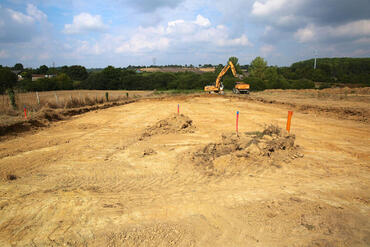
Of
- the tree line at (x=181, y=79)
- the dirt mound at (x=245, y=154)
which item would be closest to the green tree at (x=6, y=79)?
the tree line at (x=181, y=79)

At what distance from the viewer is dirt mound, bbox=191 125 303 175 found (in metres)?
6.35

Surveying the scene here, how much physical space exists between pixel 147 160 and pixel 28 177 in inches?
132

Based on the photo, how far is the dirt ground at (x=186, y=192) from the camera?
3.60 meters

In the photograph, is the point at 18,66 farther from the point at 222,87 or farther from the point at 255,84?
the point at 222,87

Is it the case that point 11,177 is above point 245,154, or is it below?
below

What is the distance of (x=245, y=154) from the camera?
6719 millimetres

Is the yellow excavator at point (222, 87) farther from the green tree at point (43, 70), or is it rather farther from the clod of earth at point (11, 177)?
the green tree at point (43, 70)

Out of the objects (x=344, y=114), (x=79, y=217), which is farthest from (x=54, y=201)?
(x=344, y=114)

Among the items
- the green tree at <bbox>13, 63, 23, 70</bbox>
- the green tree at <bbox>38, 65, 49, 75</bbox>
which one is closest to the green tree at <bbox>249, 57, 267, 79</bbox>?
the green tree at <bbox>38, 65, 49, 75</bbox>

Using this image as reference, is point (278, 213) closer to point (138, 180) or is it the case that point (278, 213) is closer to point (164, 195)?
point (164, 195)

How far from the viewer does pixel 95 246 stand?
133 inches

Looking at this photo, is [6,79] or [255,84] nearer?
[6,79]

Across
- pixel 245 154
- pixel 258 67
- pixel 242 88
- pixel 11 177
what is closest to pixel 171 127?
pixel 245 154

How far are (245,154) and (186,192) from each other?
2589mm
